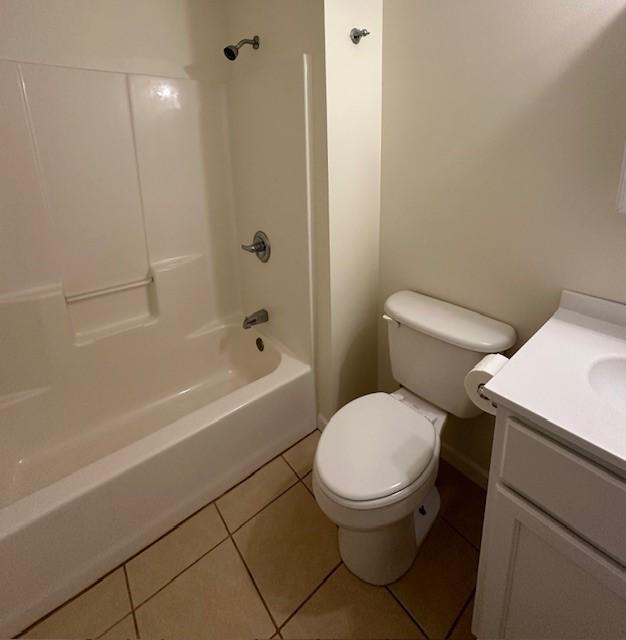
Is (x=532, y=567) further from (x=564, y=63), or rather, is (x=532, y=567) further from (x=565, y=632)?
(x=564, y=63)

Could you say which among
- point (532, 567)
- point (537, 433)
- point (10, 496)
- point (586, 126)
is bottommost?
point (10, 496)

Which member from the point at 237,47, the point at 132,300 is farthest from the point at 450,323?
the point at 132,300

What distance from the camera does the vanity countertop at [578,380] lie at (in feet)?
2.09

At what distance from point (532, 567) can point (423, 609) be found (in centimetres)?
49

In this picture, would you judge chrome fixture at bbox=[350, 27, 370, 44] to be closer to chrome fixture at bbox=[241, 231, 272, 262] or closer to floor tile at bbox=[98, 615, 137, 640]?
chrome fixture at bbox=[241, 231, 272, 262]

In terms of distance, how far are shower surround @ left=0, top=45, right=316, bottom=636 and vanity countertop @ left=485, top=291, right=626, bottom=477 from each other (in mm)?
897

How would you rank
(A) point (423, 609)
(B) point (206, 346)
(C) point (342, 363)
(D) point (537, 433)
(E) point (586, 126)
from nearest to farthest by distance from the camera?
1. (D) point (537, 433)
2. (E) point (586, 126)
3. (A) point (423, 609)
4. (C) point (342, 363)
5. (B) point (206, 346)

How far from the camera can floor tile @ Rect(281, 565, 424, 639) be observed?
1.07m

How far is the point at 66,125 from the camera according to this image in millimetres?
1433

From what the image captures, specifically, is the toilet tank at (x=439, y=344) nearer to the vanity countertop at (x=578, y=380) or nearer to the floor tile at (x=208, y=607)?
the vanity countertop at (x=578, y=380)

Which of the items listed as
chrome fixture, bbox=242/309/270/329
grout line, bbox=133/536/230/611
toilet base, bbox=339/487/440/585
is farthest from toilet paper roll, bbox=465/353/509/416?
chrome fixture, bbox=242/309/270/329

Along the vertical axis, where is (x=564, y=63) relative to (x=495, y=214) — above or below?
above

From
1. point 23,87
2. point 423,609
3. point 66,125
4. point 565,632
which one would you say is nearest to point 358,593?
point 423,609

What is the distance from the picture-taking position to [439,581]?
3.91 ft
